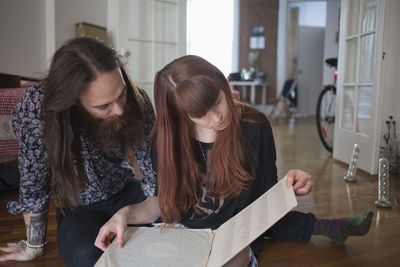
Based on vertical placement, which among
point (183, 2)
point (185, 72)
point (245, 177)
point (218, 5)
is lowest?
point (245, 177)

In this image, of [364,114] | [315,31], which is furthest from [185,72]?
[315,31]

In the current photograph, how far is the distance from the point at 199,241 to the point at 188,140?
30 cm

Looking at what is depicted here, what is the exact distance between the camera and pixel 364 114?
259 centimetres

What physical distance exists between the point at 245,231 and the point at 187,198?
1.27 feet

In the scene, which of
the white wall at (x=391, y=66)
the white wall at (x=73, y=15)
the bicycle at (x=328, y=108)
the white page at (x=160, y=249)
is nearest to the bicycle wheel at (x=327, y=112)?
the bicycle at (x=328, y=108)

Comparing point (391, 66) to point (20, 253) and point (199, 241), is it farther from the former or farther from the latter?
point (20, 253)

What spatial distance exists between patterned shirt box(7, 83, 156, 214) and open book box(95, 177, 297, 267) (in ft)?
1.10

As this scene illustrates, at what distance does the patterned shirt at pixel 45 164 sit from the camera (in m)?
1.03

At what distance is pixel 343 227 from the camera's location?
1312mm

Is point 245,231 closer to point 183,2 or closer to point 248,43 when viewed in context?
point 183,2

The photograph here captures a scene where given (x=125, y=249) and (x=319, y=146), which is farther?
(x=319, y=146)

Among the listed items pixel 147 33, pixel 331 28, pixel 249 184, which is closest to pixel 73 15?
pixel 147 33

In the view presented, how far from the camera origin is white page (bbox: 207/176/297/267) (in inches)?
25.9

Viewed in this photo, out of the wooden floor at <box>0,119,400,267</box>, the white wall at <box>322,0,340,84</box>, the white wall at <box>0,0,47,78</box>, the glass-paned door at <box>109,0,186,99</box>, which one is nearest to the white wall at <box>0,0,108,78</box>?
the white wall at <box>0,0,47,78</box>
